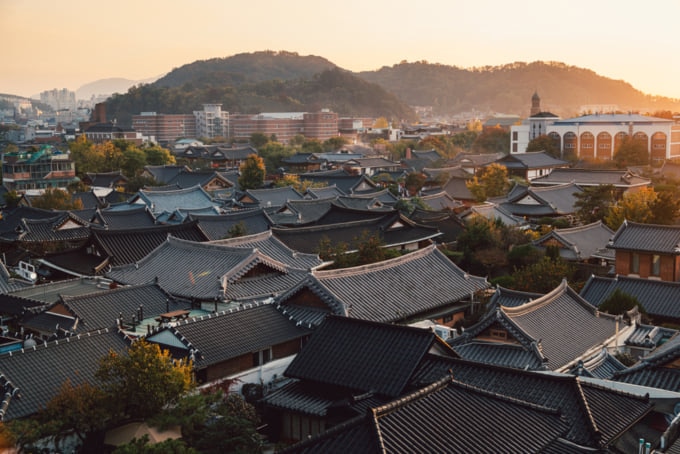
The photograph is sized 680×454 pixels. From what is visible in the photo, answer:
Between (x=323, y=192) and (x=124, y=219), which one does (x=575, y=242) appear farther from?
(x=124, y=219)

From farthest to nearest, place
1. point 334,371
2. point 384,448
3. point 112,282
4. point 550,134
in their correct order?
point 550,134
point 112,282
point 334,371
point 384,448

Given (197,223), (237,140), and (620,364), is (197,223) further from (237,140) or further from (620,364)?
(237,140)

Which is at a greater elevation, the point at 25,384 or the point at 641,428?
the point at 25,384

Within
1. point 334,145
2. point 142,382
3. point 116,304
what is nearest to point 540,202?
point 116,304

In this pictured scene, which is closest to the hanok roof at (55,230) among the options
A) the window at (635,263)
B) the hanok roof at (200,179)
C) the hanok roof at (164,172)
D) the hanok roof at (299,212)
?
the hanok roof at (299,212)

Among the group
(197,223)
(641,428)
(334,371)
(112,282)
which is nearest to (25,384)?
(334,371)

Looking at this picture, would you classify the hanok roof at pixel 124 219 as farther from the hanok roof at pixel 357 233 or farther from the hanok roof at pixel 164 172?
the hanok roof at pixel 164 172
